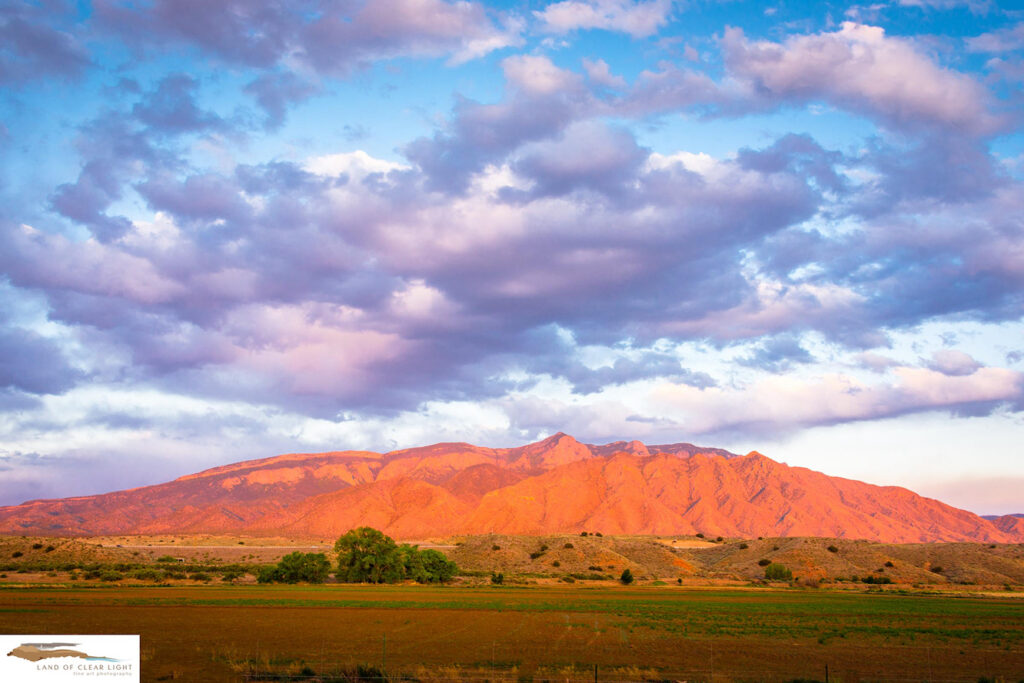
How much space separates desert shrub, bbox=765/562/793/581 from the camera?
347ft

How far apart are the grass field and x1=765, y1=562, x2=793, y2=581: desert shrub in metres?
34.3

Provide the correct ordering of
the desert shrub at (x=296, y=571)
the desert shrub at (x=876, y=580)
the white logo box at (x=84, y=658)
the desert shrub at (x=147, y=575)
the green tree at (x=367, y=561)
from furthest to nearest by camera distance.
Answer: the desert shrub at (x=876, y=580) < the green tree at (x=367, y=561) < the desert shrub at (x=296, y=571) < the desert shrub at (x=147, y=575) < the white logo box at (x=84, y=658)

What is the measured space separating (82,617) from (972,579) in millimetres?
111950

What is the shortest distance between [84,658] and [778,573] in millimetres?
105987

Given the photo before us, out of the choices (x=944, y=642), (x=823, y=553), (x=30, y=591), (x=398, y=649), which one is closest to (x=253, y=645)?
(x=398, y=649)

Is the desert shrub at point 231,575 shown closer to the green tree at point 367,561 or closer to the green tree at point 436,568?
the green tree at point 367,561

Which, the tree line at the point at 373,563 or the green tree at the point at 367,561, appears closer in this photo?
the tree line at the point at 373,563

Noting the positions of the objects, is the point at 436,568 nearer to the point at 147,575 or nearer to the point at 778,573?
the point at 147,575

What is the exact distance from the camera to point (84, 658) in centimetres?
1502

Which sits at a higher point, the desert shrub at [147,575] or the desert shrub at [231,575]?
the desert shrub at [147,575]

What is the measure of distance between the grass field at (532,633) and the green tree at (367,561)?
20089mm

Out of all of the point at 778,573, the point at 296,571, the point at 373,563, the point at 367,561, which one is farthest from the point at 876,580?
the point at 296,571

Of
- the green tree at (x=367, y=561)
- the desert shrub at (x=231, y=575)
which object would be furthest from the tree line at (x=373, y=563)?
the desert shrub at (x=231, y=575)

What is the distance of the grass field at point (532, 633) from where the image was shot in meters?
29.1
